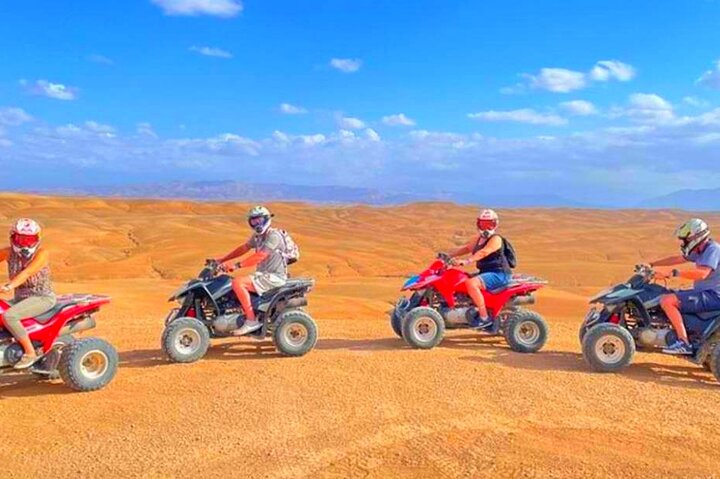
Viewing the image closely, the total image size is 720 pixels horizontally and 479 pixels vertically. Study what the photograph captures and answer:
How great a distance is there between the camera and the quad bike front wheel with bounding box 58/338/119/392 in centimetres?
715

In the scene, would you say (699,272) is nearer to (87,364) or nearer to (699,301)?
(699,301)

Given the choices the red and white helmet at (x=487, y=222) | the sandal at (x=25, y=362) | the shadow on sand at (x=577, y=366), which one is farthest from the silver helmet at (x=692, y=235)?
the sandal at (x=25, y=362)

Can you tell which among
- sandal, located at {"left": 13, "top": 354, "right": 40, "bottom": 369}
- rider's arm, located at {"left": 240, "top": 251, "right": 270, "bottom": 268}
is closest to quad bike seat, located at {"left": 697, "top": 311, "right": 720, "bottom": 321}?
rider's arm, located at {"left": 240, "top": 251, "right": 270, "bottom": 268}

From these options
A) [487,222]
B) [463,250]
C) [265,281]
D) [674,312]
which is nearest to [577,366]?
[674,312]

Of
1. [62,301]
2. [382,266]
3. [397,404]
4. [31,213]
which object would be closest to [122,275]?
[382,266]

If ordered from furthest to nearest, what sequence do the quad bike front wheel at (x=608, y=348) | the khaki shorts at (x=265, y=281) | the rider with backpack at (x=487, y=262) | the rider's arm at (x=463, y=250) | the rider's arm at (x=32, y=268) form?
the rider's arm at (x=463, y=250) → the rider with backpack at (x=487, y=262) → the khaki shorts at (x=265, y=281) → the quad bike front wheel at (x=608, y=348) → the rider's arm at (x=32, y=268)

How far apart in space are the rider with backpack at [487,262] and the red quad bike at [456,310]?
0.37ft

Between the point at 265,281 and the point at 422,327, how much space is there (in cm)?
229

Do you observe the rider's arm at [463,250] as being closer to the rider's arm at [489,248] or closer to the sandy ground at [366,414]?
the rider's arm at [489,248]

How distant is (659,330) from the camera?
8.31m

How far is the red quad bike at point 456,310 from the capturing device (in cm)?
954

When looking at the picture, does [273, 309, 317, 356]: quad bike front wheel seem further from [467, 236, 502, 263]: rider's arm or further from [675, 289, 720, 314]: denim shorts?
[675, 289, 720, 314]: denim shorts

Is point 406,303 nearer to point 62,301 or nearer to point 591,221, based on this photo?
point 62,301

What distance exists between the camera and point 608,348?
8.31 metres
